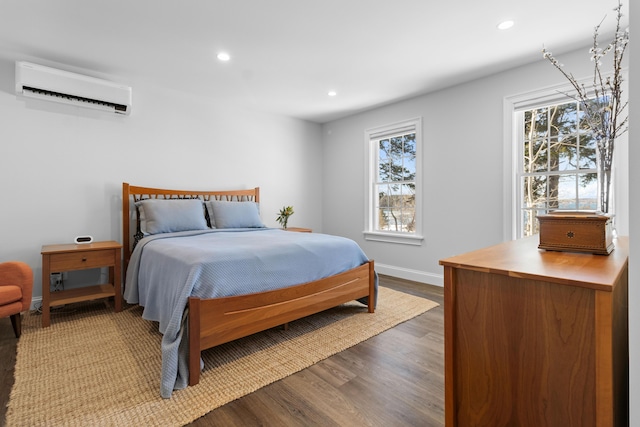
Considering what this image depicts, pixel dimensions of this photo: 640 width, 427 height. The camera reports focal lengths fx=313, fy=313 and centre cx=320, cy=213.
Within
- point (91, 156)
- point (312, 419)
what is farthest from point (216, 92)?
point (312, 419)

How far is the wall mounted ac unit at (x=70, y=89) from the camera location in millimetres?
2785

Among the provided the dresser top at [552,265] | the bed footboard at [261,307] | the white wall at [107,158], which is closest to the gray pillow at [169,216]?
the white wall at [107,158]

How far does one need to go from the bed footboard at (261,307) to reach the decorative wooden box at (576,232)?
1589 mm

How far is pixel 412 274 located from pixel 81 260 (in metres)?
3.62

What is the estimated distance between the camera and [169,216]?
10.7 ft

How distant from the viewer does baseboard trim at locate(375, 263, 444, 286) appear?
3.88 m

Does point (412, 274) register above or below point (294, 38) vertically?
below

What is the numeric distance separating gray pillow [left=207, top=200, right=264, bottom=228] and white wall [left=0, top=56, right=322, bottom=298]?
1.79 feet

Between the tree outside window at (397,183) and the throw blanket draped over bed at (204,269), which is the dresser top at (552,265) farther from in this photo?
the tree outside window at (397,183)

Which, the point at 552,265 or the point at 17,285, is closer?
the point at 552,265

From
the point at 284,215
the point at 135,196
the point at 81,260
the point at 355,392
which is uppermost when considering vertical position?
the point at 135,196

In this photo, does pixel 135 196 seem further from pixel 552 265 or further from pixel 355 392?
pixel 552 265

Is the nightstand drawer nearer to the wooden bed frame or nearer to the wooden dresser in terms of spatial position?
the wooden bed frame

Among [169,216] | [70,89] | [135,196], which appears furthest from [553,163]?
[70,89]
